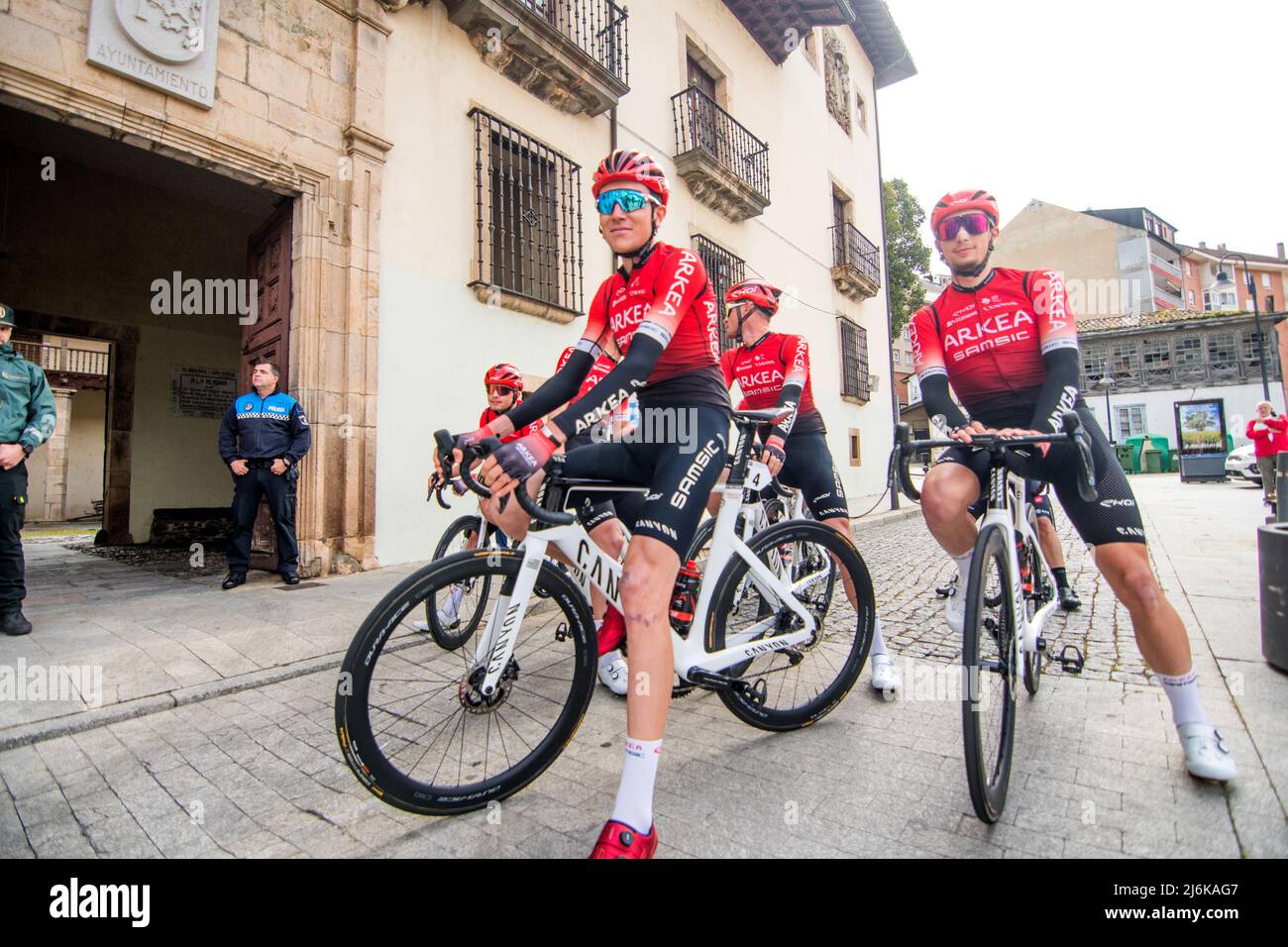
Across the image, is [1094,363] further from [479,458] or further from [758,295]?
[479,458]

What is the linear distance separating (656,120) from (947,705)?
10.8m

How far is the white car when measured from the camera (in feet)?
60.3

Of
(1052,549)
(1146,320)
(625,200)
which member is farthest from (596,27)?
(1146,320)

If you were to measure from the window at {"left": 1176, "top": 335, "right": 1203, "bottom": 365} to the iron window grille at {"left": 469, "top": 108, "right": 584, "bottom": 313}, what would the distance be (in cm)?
4189

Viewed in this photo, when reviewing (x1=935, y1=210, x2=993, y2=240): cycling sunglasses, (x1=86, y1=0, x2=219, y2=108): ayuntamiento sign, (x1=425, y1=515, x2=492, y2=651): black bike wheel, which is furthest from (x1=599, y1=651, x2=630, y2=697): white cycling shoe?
(x1=86, y1=0, x2=219, y2=108): ayuntamiento sign

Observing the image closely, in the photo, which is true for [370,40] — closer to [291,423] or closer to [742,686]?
[291,423]

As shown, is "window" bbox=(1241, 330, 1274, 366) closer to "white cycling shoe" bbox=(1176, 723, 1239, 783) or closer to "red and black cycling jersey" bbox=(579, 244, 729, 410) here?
"white cycling shoe" bbox=(1176, 723, 1239, 783)

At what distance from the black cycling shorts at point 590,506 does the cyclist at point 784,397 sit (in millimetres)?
1062

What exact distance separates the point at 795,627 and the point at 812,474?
151 centimetres

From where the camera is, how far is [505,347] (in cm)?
784

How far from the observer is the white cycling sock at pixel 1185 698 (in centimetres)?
210

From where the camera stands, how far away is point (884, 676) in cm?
295

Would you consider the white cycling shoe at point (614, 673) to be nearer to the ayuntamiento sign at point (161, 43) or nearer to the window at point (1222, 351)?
the ayuntamiento sign at point (161, 43)
